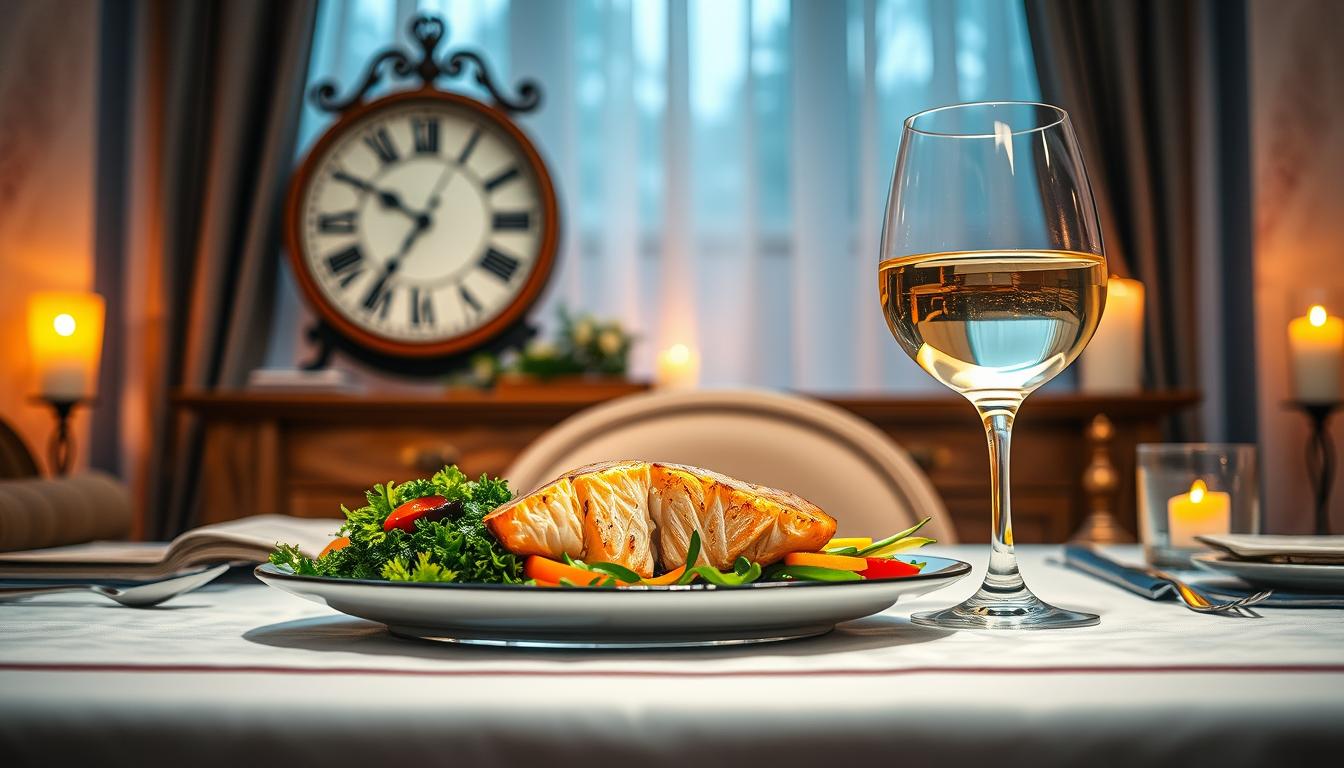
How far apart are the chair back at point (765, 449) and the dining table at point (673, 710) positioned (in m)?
0.72

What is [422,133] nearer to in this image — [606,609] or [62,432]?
[62,432]

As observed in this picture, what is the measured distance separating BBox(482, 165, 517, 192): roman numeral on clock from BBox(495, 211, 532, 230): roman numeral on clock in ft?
0.19

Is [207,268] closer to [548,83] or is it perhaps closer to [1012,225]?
[548,83]

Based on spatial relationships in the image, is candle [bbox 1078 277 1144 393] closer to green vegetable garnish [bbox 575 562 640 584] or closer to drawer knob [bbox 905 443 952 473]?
drawer knob [bbox 905 443 952 473]

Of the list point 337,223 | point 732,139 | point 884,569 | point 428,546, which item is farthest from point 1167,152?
point 428,546

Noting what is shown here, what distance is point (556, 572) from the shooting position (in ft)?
1.44

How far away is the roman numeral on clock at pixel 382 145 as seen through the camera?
2.46 metres

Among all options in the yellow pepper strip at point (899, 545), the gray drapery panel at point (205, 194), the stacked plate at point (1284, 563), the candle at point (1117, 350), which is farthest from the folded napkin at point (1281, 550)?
the gray drapery panel at point (205, 194)

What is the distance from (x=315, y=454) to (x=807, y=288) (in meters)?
1.16

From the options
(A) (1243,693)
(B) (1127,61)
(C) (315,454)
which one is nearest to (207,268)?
(C) (315,454)

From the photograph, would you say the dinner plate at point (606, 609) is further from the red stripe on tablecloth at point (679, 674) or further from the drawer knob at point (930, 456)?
the drawer knob at point (930, 456)

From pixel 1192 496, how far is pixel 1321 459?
6.24ft

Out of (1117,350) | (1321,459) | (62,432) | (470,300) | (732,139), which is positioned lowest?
(1321,459)

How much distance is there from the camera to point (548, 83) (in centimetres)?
270
